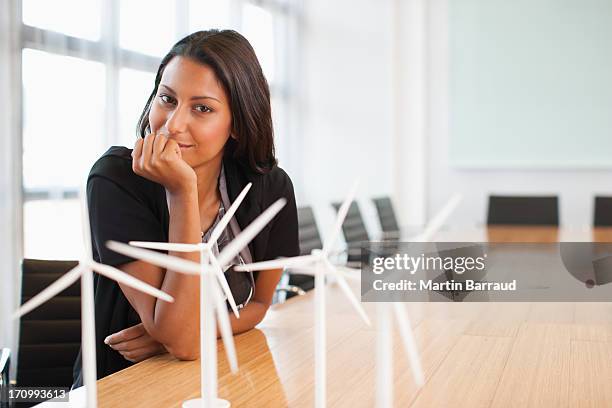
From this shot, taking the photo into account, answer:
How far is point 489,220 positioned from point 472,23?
2.32 m

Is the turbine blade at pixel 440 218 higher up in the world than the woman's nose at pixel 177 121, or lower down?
lower down

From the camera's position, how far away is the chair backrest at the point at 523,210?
17.1 ft

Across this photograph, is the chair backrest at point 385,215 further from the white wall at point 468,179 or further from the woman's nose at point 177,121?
the woman's nose at point 177,121

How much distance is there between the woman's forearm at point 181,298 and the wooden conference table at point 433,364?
47 mm

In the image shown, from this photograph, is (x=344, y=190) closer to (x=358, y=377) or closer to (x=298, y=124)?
(x=298, y=124)

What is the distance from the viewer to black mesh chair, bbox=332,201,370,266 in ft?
13.8

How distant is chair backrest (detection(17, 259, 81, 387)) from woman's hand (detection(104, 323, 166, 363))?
0.50 metres

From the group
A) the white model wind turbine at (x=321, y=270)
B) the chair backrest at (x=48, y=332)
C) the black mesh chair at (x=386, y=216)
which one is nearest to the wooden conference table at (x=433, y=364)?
the white model wind turbine at (x=321, y=270)

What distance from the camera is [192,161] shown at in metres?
1.65

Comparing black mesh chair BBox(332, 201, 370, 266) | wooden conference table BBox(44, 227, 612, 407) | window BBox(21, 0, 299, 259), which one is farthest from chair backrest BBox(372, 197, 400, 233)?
wooden conference table BBox(44, 227, 612, 407)

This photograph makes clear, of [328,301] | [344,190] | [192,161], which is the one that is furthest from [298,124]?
[192,161]

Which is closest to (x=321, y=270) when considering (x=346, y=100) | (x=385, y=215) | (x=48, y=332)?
(x=48, y=332)

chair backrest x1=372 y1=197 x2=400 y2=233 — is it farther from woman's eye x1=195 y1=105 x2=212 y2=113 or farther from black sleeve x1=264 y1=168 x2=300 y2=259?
woman's eye x1=195 y1=105 x2=212 y2=113

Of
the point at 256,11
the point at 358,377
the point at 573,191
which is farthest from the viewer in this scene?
the point at 573,191
